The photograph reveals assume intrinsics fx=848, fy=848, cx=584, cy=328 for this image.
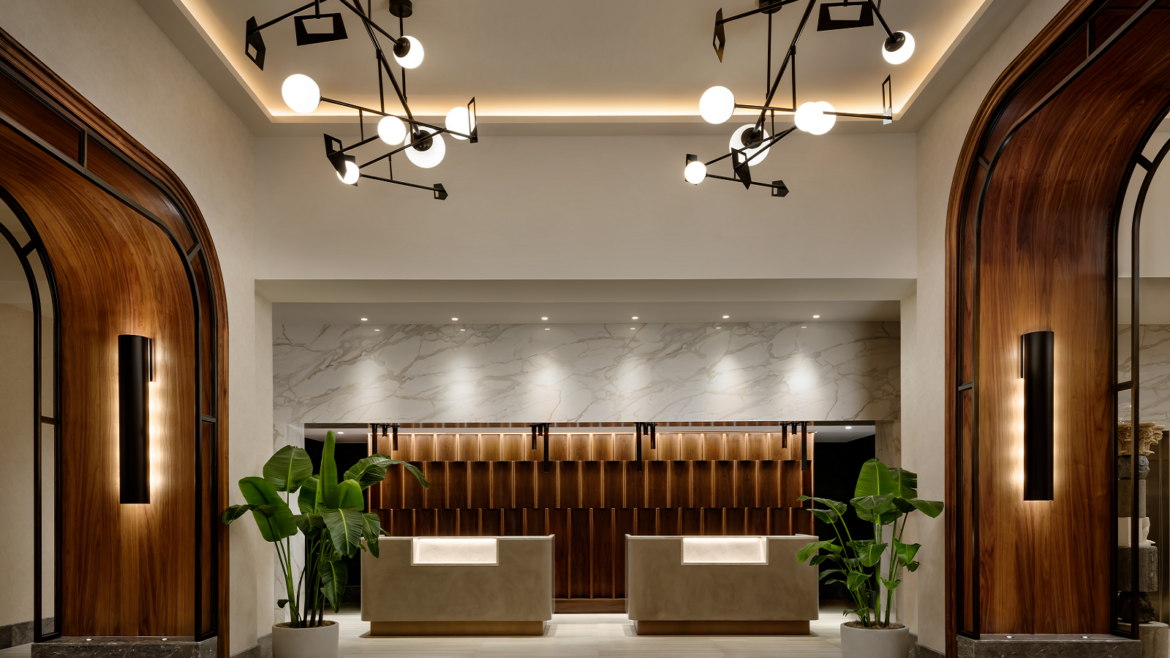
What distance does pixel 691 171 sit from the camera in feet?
17.1

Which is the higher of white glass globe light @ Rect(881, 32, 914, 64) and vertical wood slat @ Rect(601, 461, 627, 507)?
white glass globe light @ Rect(881, 32, 914, 64)

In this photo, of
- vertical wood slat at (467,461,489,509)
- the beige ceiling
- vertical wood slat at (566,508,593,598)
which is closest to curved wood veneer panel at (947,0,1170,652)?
the beige ceiling

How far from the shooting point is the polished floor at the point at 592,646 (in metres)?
7.04

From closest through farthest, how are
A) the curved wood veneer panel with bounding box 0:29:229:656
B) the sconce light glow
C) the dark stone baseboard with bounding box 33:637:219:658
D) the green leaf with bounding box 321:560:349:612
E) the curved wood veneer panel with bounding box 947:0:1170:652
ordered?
the sconce light glow, the curved wood veneer panel with bounding box 947:0:1170:652, the dark stone baseboard with bounding box 33:637:219:658, the curved wood veneer panel with bounding box 0:29:229:656, the green leaf with bounding box 321:560:349:612

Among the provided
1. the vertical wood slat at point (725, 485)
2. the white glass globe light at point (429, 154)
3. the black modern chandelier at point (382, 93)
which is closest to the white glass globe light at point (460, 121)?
the black modern chandelier at point (382, 93)

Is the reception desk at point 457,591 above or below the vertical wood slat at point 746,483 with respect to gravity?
below

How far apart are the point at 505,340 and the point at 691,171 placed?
4536 mm

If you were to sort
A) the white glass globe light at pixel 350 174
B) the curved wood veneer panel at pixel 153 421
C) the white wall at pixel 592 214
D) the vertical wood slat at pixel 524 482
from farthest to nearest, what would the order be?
1. the vertical wood slat at pixel 524 482
2. the white wall at pixel 592 214
3. the curved wood veneer panel at pixel 153 421
4. the white glass globe light at pixel 350 174

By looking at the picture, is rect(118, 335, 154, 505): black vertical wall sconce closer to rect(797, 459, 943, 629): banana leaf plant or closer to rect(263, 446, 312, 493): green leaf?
rect(263, 446, 312, 493): green leaf

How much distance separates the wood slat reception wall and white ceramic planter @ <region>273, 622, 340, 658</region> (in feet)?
11.8

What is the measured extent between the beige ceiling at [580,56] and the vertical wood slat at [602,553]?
5.01m

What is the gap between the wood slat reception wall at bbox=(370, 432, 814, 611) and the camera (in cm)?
974

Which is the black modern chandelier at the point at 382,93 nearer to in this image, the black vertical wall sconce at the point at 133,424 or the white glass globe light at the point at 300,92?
the white glass globe light at the point at 300,92

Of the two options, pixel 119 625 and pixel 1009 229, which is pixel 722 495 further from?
pixel 119 625
